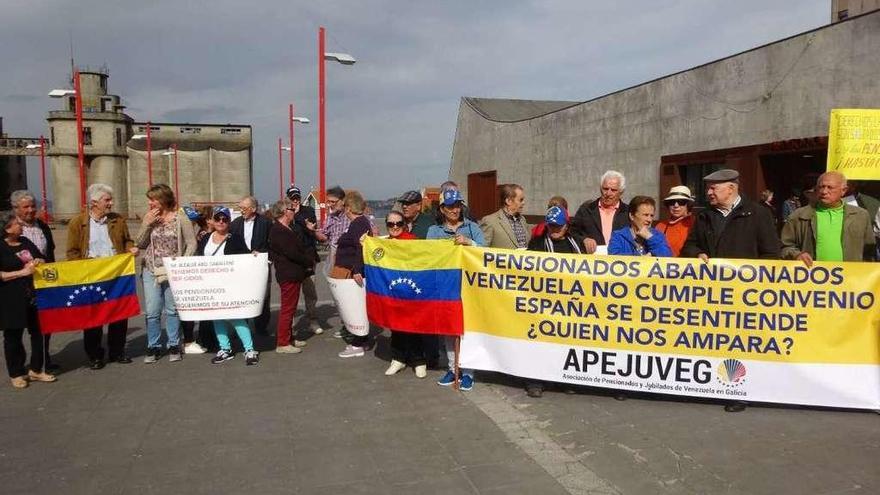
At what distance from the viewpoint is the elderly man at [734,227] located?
16.9 ft

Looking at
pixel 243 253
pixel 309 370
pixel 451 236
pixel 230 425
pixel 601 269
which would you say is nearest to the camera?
pixel 230 425

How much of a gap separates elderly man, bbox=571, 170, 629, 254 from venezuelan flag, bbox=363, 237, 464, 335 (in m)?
1.32

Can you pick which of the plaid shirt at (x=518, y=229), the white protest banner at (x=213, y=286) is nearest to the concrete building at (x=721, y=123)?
the plaid shirt at (x=518, y=229)

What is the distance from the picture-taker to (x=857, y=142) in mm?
6645

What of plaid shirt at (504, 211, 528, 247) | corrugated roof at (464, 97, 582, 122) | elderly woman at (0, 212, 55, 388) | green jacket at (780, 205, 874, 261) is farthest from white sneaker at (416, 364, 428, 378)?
corrugated roof at (464, 97, 582, 122)

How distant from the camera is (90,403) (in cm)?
544

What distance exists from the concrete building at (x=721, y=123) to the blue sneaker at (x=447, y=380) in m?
6.66

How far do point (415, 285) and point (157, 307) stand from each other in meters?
2.96

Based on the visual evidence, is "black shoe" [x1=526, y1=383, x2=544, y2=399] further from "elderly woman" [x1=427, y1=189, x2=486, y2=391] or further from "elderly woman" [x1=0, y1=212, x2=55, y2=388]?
"elderly woman" [x1=0, y1=212, x2=55, y2=388]

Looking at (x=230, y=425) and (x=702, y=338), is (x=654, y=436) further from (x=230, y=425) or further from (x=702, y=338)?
(x=230, y=425)

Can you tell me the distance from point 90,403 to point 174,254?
1.84 metres

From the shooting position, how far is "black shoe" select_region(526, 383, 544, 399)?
5383 mm

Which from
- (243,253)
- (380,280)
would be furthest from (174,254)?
(380,280)

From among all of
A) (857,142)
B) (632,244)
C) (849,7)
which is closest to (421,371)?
(632,244)
